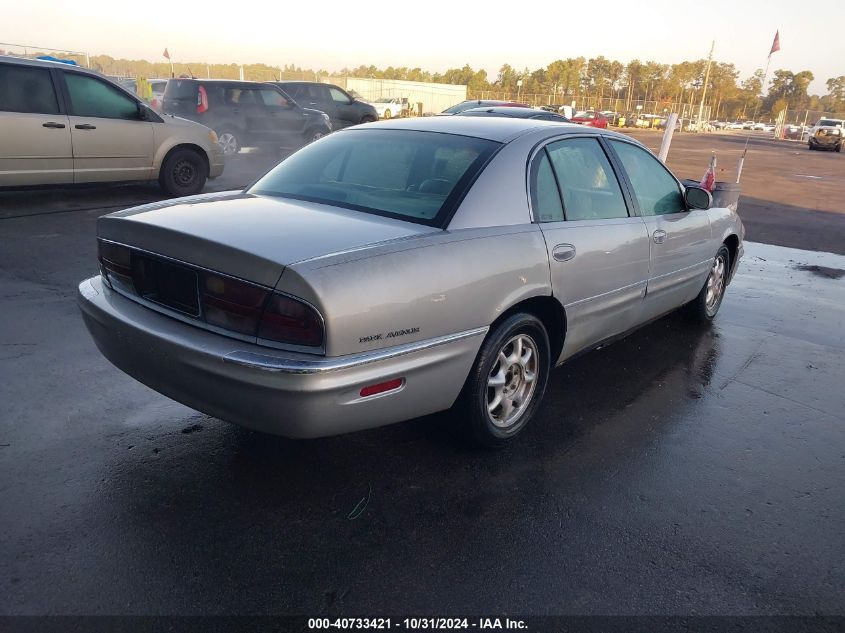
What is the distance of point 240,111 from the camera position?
51.0 ft

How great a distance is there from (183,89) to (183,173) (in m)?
6.46

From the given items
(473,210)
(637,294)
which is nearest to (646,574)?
(473,210)

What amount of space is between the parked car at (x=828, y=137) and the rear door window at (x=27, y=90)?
3974 centimetres

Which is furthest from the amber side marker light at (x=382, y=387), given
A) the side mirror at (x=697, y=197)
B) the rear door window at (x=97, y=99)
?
the rear door window at (x=97, y=99)

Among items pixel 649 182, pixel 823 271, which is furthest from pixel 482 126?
pixel 823 271

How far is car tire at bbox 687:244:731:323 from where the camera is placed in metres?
5.54

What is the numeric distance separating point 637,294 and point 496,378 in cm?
141

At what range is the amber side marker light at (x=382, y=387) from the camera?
2.64 meters

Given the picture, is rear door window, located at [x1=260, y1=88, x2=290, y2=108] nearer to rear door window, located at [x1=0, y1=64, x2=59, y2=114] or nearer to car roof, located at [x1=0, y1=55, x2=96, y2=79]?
car roof, located at [x1=0, y1=55, x2=96, y2=79]

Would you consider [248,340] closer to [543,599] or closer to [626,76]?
[543,599]

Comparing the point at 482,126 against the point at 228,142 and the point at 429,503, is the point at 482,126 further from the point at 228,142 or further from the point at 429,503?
the point at 228,142

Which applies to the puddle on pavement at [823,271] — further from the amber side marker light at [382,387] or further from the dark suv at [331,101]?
the dark suv at [331,101]

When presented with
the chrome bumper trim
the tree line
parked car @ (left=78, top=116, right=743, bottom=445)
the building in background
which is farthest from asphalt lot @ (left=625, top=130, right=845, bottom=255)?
the tree line

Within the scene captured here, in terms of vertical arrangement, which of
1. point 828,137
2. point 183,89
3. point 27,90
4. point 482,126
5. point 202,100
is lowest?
point 828,137
